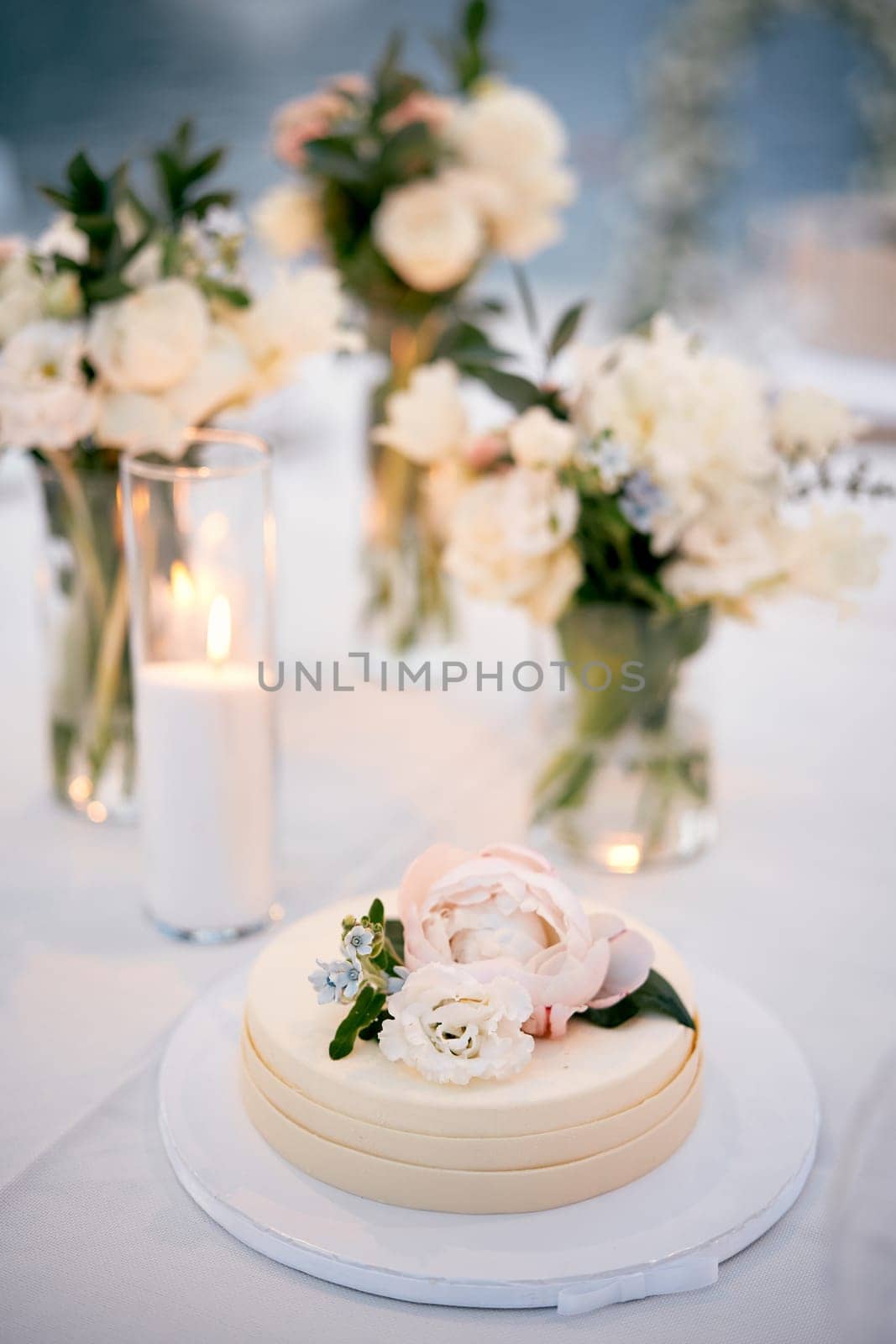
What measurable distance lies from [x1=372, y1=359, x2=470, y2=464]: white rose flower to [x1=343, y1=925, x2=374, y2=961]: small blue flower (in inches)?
18.4

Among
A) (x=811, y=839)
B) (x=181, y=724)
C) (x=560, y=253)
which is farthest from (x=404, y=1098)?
(x=560, y=253)

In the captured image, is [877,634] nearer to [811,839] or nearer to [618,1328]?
[811,839]

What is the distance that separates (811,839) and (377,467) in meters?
0.58

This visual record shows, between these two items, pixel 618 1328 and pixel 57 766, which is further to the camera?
pixel 57 766

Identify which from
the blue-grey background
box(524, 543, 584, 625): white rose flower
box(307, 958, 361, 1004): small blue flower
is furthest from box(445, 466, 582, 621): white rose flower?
the blue-grey background

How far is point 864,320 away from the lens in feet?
6.27

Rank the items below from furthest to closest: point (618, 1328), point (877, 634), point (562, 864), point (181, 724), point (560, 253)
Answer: point (560, 253) < point (877, 634) < point (562, 864) < point (181, 724) < point (618, 1328)

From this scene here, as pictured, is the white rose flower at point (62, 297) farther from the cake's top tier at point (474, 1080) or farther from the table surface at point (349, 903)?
the cake's top tier at point (474, 1080)

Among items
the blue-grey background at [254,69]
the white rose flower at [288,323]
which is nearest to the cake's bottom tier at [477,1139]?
the white rose flower at [288,323]

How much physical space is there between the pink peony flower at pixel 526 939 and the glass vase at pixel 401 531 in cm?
72

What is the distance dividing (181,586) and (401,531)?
51 cm

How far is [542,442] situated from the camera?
866mm

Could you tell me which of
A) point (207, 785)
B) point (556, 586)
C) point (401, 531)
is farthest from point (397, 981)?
point (401, 531)

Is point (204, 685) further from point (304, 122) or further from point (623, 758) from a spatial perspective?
point (304, 122)
